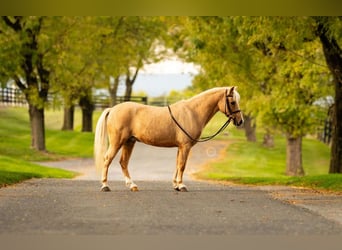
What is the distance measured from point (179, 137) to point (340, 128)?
686 cm

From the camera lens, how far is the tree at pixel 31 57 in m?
28.4

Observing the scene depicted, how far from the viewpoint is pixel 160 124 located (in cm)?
1355

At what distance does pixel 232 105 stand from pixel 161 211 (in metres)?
3.42

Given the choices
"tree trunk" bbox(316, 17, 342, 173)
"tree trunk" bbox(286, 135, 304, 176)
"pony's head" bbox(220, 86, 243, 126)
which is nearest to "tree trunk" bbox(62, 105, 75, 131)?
"tree trunk" bbox(286, 135, 304, 176)

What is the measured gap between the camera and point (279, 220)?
9.80m

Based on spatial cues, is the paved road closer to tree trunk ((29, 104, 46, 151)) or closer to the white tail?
the white tail

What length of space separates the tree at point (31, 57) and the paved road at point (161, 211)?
13.2 m

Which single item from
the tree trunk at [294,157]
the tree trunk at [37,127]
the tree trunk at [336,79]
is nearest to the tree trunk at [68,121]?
the tree trunk at [37,127]

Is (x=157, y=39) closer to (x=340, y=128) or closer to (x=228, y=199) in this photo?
(x=340, y=128)

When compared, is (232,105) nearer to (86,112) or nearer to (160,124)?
(160,124)

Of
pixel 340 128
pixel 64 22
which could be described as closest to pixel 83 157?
pixel 64 22

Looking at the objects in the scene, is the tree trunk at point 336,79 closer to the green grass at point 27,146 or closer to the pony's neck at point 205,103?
the pony's neck at point 205,103

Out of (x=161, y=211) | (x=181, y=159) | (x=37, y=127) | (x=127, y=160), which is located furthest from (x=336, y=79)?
(x=37, y=127)

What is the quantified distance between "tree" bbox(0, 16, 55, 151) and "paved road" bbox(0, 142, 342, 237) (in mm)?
13250
